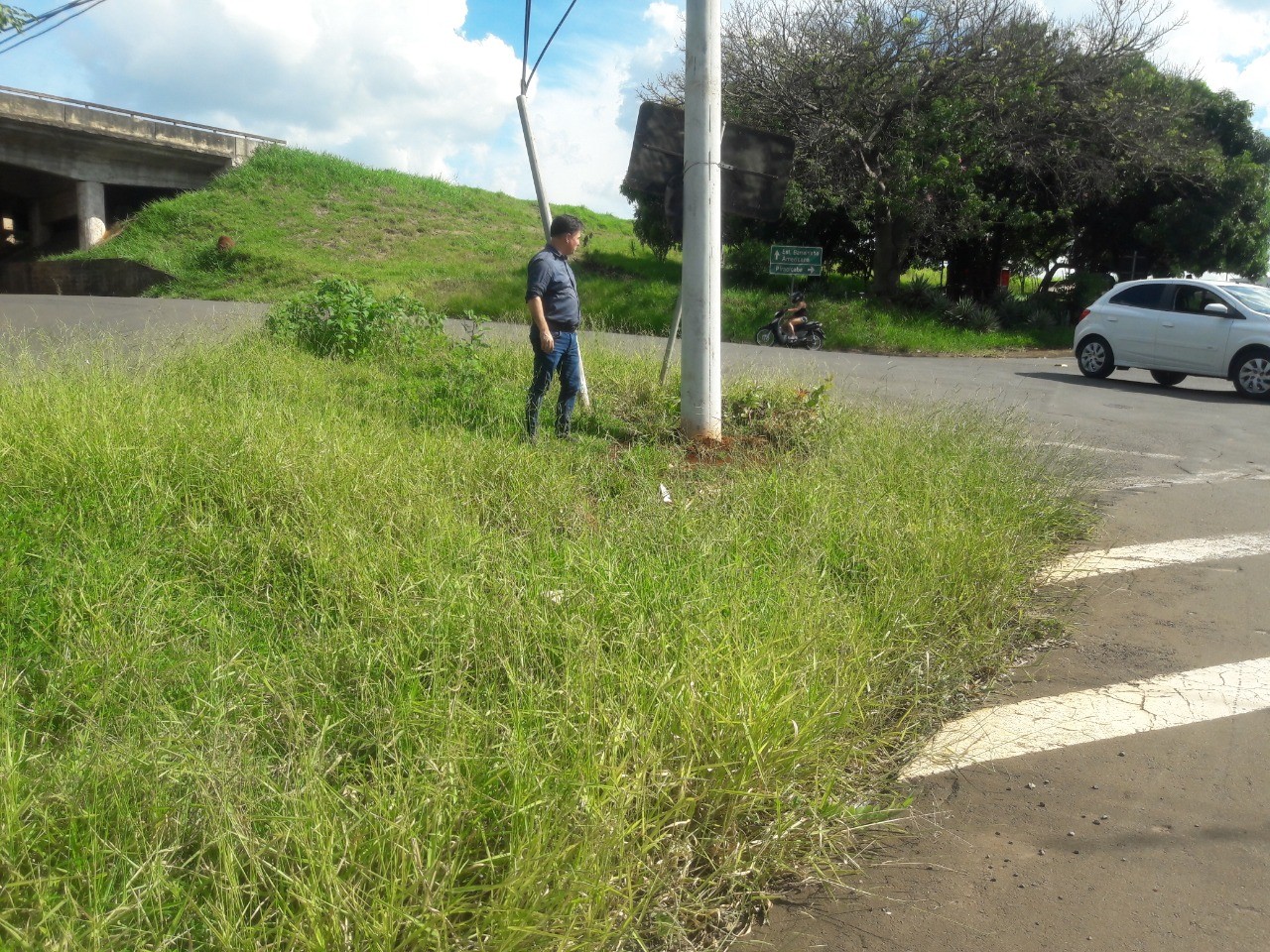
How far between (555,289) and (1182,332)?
11.5 m

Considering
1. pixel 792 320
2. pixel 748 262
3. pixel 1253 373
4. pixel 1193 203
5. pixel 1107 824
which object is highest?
pixel 1193 203

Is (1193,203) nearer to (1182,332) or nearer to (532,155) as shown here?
(1182,332)

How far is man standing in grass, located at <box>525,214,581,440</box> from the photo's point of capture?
738cm

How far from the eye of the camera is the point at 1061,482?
7523 mm

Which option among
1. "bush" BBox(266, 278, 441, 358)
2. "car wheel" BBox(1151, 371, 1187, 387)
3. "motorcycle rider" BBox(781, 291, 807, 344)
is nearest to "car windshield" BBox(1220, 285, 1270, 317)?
"car wheel" BBox(1151, 371, 1187, 387)

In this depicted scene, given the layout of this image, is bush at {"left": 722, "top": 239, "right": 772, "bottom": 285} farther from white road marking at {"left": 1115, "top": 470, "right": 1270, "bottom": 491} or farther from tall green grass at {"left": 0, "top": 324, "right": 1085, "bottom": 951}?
tall green grass at {"left": 0, "top": 324, "right": 1085, "bottom": 951}

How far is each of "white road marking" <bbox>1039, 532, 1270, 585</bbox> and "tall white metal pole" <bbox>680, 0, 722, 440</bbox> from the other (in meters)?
2.57

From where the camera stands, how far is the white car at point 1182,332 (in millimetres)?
14594

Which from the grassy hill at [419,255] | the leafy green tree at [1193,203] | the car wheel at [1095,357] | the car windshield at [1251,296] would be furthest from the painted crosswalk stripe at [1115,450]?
the leafy green tree at [1193,203]

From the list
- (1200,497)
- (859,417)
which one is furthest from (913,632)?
(1200,497)

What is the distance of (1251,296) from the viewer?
49.8ft

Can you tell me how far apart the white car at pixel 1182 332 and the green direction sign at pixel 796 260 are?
5.90m

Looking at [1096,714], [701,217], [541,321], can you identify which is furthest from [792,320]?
[1096,714]

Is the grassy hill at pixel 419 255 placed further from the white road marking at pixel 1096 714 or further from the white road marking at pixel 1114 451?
the white road marking at pixel 1096 714
